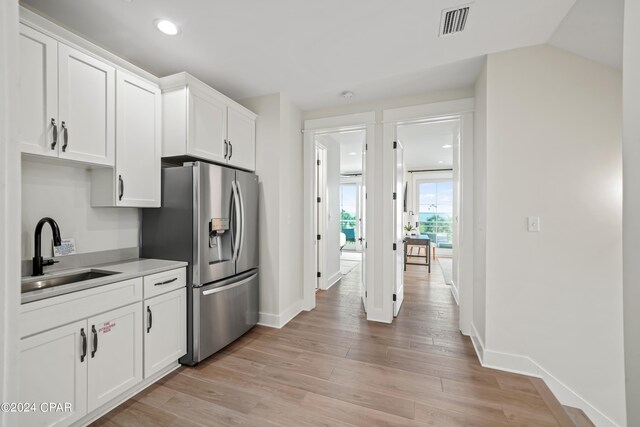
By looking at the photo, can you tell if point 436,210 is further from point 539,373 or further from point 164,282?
point 164,282

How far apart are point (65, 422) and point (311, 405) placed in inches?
56.0

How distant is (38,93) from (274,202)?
1.96 m

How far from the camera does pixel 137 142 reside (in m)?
2.10

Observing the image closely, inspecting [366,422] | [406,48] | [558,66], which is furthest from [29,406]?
[558,66]

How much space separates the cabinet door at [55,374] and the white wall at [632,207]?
242 cm

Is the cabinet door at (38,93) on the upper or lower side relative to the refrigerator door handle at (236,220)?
upper

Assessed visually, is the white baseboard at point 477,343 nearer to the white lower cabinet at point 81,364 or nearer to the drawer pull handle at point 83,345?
the white lower cabinet at point 81,364

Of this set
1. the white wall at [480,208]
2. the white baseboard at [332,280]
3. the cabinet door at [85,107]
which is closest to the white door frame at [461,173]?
the white wall at [480,208]

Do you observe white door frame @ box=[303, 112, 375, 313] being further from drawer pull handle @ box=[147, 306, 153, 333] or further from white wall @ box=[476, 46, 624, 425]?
drawer pull handle @ box=[147, 306, 153, 333]

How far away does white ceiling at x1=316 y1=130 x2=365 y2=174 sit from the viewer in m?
4.07

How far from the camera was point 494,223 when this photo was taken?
2.21 meters

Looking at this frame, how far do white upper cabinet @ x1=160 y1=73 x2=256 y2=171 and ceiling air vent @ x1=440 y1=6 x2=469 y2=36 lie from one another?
203cm

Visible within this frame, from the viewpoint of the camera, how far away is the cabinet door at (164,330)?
190 cm

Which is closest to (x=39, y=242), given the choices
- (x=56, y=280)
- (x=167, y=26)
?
(x=56, y=280)
